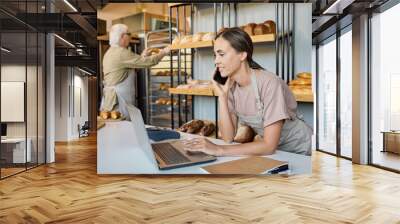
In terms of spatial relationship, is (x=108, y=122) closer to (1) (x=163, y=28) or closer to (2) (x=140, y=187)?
(2) (x=140, y=187)

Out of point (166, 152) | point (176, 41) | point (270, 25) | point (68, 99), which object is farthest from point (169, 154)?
point (68, 99)

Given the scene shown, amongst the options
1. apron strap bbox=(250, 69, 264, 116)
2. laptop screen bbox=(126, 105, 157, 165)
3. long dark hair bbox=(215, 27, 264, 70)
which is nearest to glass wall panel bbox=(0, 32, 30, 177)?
laptop screen bbox=(126, 105, 157, 165)

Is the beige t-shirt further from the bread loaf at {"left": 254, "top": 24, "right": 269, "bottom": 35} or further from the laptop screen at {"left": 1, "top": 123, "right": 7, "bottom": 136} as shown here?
the laptop screen at {"left": 1, "top": 123, "right": 7, "bottom": 136}

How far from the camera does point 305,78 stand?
4383 mm

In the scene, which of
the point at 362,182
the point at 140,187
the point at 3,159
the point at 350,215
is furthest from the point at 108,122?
the point at 362,182

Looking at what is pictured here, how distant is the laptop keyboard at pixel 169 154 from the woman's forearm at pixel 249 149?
18.7 inches

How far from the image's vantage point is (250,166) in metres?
4.40

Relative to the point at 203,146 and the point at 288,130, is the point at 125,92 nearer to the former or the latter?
the point at 203,146

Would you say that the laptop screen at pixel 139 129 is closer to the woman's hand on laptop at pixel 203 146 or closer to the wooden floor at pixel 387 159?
the woman's hand on laptop at pixel 203 146

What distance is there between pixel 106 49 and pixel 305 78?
2302mm

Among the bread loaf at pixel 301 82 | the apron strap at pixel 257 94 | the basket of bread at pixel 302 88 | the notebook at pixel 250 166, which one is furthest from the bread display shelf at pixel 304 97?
the notebook at pixel 250 166

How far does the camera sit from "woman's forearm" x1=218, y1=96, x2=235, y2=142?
4301 millimetres

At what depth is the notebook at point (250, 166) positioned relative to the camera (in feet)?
14.4

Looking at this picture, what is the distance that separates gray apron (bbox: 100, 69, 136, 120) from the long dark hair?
1.08 meters
